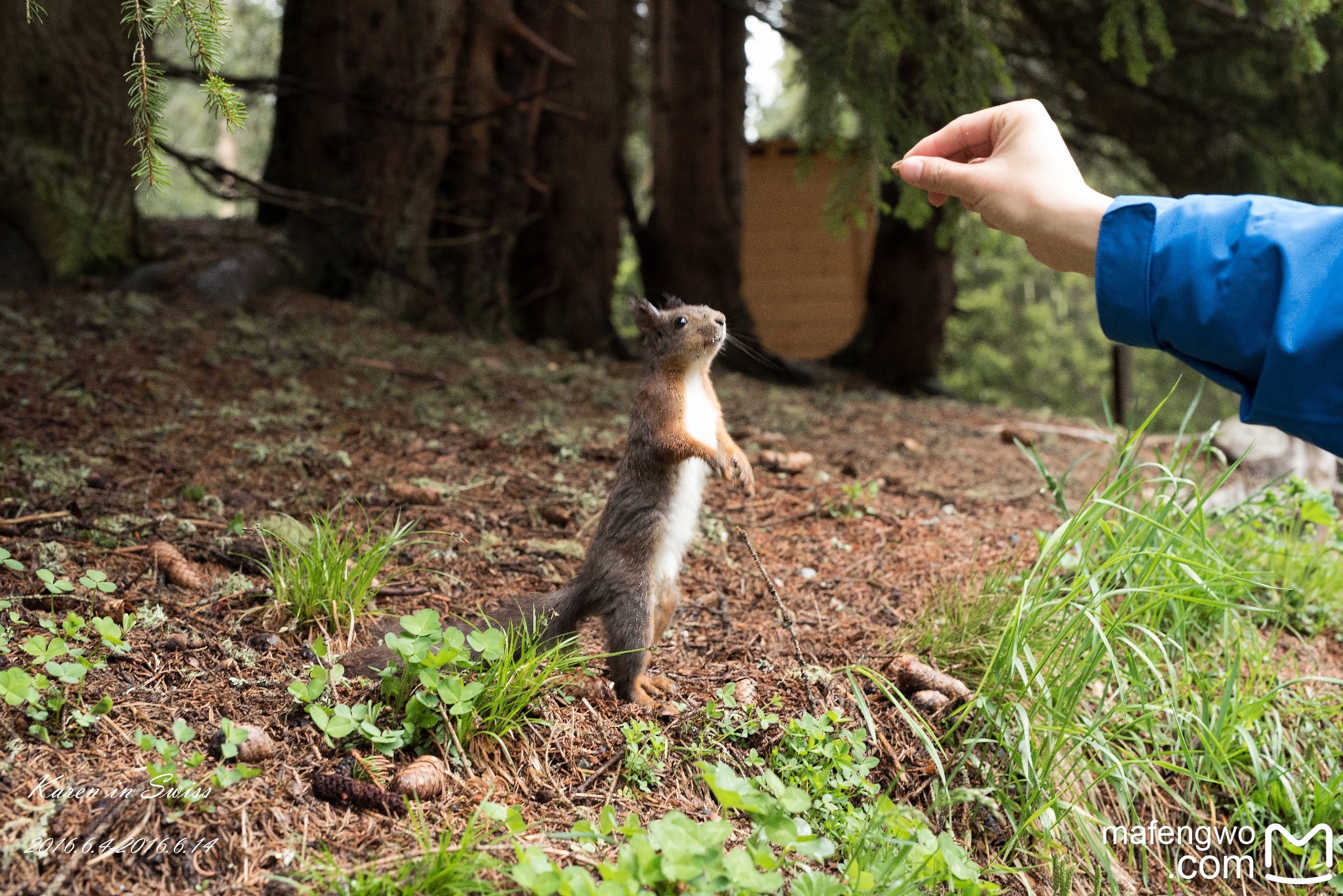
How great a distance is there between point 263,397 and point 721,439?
2215mm

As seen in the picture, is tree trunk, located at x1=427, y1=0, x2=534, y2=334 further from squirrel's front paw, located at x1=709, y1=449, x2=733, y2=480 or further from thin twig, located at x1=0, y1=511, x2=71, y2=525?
squirrel's front paw, located at x1=709, y1=449, x2=733, y2=480

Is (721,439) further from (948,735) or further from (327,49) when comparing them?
(327,49)

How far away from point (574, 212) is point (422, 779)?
547cm

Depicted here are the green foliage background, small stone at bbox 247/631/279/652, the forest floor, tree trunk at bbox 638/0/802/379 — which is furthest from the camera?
the green foliage background

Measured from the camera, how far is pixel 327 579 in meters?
2.29

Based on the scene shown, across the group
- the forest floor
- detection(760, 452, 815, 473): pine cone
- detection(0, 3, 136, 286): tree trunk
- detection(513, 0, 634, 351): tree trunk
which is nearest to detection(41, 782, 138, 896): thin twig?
the forest floor

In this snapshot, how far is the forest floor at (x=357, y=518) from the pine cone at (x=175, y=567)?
0.03m

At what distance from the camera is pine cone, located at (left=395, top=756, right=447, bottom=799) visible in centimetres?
172

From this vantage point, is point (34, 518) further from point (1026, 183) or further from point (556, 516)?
point (1026, 183)

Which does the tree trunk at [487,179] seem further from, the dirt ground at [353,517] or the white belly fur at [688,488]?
the white belly fur at [688,488]

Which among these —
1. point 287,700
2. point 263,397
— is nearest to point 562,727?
point 287,700

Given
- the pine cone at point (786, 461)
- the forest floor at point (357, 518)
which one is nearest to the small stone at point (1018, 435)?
the forest floor at point (357, 518)

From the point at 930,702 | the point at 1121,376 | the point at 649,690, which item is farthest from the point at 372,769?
the point at 1121,376

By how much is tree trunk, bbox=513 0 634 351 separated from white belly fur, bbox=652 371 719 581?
4.14 meters
